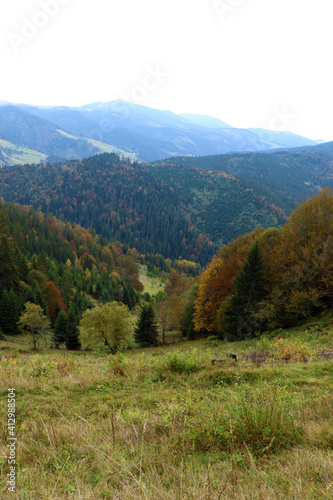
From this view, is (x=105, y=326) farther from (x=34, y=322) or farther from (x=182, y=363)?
(x=182, y=363)

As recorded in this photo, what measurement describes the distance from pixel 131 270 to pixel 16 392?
97337mm

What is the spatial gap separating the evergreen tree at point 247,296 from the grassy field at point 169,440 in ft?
61.3

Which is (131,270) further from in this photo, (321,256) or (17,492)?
(17,492)

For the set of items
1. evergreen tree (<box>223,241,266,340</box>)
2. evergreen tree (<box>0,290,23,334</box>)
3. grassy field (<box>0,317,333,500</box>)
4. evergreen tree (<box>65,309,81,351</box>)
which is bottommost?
evergreen tree (<box>65,309,81,351</box>)

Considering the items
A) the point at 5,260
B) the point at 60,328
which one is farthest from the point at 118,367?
the point at 5,260

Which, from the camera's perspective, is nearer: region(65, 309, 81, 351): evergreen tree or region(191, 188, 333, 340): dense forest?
region(191, 188, 333, 340): dense forest

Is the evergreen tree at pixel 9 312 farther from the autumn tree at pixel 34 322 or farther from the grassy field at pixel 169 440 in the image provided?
the grassy field at pixel 169 440

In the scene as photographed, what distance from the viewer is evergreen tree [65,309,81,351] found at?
40928 millimetres

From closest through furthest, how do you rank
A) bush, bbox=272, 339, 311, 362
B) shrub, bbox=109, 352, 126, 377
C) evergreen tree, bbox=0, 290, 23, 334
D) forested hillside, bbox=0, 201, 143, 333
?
shrub, bbox=109, 352, 126, 377, bush, bbox=272, 339, 311, 362, evergreen tree, bbox=0, 290, 23, 334, forested hillside, bbox=0, 201, 143, 333

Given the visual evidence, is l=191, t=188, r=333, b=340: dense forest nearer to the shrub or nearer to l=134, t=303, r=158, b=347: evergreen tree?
l=134, t=303, r=158, b=347: evergreen tree

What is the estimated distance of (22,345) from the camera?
36.5m

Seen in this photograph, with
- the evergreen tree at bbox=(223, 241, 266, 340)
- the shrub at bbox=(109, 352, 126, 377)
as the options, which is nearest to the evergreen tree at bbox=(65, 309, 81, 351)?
the evergreen tree at bbox=(223, 241, 266, 340)

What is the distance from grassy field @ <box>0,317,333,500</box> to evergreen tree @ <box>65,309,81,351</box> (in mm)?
38006

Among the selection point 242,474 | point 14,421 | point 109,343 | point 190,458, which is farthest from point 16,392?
point 109,343
